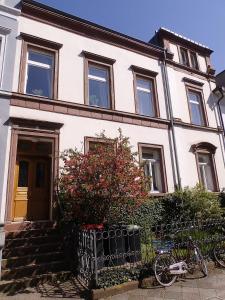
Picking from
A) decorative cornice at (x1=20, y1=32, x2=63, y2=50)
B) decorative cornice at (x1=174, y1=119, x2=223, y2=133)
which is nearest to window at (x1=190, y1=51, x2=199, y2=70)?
decorative cornice at (x1=174, y1=119, x2=223, y2=133)

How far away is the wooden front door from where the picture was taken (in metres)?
8.87

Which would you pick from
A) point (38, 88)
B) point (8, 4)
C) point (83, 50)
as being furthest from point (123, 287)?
point (8, 4)

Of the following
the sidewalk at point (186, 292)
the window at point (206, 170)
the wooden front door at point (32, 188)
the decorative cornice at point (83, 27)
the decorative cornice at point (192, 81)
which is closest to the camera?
the sidewalk at point (186, 292)

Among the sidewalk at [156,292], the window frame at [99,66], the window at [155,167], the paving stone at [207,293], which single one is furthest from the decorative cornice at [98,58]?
the paving stone at [207,293]

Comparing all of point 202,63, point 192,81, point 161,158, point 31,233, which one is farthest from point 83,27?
point 31,233

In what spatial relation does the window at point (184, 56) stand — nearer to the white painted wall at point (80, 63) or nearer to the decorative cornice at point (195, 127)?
the white painted wall at point (80, 63)

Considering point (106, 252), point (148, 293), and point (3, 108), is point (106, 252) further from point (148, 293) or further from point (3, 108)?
point (3, 108)

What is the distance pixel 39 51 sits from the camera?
10461 mm

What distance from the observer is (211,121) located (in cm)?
1485

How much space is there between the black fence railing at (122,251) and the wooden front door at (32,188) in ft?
9.51

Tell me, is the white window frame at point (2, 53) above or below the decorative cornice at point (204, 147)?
above

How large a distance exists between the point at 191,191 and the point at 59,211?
5776 millimetres

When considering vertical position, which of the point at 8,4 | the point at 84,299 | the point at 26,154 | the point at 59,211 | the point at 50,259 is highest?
the point at 8,4

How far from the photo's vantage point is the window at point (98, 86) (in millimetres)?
11445
